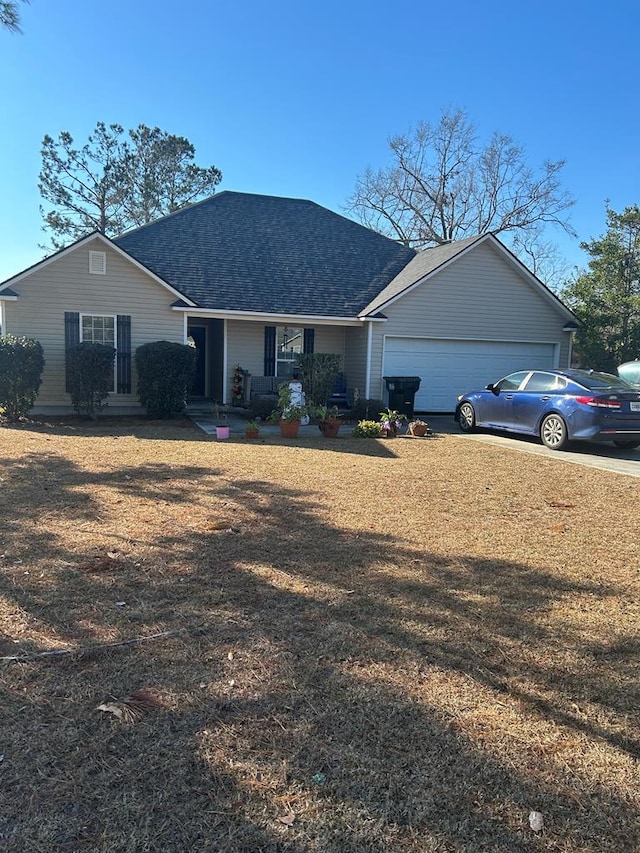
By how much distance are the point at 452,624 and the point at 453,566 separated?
100cm

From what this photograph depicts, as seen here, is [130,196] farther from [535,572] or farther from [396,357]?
[535,572]

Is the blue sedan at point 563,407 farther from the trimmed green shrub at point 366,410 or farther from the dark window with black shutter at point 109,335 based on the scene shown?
the dark window with black shutter at point 109,335

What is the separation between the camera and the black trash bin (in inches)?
606

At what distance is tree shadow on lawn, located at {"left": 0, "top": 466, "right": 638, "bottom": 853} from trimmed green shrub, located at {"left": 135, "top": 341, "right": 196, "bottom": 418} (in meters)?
9.31

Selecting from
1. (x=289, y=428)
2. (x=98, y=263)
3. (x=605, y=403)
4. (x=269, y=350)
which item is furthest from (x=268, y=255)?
(x=605, y=403)

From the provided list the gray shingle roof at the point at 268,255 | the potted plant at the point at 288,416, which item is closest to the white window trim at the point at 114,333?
the gray shingle roof at the point at 268,255

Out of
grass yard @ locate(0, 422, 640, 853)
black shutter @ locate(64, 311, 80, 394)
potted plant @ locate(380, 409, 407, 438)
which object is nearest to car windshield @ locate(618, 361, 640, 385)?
potted plant @ locate(380, 409, 407, 438)

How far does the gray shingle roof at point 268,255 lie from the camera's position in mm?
16391

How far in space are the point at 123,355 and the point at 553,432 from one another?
32.1 feet

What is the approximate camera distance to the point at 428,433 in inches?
508

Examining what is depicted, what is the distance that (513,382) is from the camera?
40.1 feet

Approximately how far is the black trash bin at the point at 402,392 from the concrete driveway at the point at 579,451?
1.68 m

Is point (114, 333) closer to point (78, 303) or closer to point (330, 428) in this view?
point (78, 303)

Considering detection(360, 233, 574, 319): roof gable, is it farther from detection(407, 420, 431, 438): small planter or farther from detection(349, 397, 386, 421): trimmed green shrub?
detection(407, 420, 431, 438): small planter
